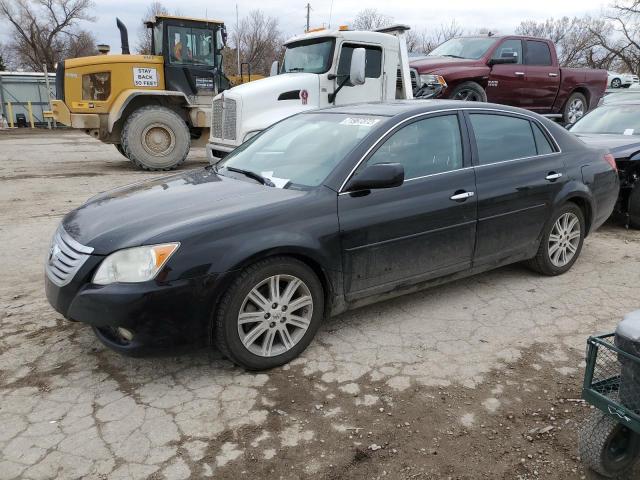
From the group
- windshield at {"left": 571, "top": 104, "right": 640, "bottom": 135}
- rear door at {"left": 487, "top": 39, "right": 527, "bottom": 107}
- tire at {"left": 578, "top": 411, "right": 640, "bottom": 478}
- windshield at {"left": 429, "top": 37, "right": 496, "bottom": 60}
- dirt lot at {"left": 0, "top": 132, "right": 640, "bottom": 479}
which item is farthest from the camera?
windshield at {"left": 429, "top": 37, "right": 496, "bottom": 60}

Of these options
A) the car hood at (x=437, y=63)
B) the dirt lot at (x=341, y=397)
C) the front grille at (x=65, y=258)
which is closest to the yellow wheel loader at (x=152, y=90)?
the car hood at (x=437, y=63)

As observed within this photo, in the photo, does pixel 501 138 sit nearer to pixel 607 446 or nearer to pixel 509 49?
pixel 607 446

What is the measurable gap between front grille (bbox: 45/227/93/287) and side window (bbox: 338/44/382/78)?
642cm

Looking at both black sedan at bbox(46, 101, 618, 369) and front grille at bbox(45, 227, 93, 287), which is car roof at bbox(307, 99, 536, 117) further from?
front grille at bbox(45, 227, 93, 287)

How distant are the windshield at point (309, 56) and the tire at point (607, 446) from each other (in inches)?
295

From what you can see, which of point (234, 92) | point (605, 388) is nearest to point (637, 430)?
point (605, 388)

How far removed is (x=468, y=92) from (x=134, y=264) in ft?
28.4

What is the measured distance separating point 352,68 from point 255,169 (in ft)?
15.7

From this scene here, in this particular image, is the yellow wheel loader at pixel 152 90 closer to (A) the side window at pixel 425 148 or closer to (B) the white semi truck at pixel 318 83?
(B) the white semi truck at pixel 318 83

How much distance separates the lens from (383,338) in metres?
3.69

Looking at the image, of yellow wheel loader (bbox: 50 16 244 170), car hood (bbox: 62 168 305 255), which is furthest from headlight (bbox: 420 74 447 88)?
car hood (bbox: 62 168 305 255)

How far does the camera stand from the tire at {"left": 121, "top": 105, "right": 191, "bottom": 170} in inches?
428

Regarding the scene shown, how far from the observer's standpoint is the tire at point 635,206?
6280 millimetres

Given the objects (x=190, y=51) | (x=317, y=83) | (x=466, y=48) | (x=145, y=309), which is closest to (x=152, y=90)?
(x=190, y=51)
